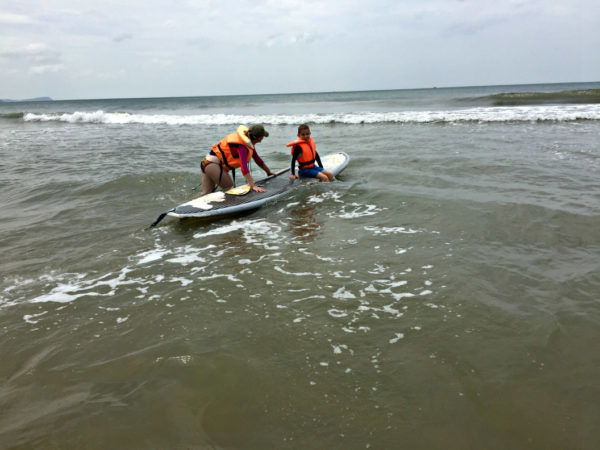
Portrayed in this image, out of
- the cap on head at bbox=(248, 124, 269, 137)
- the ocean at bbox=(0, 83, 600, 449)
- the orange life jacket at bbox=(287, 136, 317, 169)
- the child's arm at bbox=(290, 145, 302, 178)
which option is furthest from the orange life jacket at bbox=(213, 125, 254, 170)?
the orange life jacket at bbox=(287, 136, 317, 169)

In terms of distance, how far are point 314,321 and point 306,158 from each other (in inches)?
235

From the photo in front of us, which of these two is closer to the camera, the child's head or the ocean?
the ocean

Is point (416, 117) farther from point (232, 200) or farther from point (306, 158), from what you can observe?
point (232, 200)

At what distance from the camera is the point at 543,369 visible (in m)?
2.68

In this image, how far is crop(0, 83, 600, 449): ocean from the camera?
2.31 m

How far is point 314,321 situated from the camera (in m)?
3.38

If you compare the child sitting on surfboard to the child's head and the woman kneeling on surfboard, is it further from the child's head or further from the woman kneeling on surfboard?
the woman kneeling on surfboard

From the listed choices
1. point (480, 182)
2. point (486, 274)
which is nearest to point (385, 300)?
point (486, 274)

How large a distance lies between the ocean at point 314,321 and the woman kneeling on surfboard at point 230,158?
37.5 inches

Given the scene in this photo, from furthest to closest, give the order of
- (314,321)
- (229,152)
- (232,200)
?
(229,152) → (232,200) → (314,321)

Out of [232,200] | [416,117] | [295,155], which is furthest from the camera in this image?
[416,117]

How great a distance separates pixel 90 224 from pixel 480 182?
7693 millimetres

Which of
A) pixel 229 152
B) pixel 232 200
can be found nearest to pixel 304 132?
pixel 229 152

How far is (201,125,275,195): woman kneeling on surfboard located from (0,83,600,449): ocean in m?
0.95
